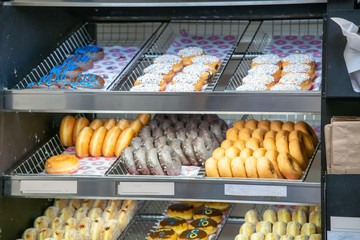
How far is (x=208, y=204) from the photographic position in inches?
127

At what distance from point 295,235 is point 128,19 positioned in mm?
1500

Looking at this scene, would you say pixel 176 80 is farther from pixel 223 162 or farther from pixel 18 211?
pixel 18 211

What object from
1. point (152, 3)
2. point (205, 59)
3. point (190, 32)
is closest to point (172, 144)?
point (205, 59)

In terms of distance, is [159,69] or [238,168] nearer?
[238,168]

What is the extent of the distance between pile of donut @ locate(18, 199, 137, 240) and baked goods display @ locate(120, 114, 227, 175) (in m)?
0.39

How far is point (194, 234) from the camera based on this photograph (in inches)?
112

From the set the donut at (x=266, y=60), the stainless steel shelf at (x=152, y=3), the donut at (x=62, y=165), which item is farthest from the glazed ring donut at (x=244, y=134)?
the donut at (x=62, y=165)

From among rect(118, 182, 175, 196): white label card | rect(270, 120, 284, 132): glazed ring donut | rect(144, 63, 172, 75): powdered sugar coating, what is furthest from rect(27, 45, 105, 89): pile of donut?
rect(270, 120, 284, 132): glazed ring donut

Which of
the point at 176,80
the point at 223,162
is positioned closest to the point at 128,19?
the point at 176,80

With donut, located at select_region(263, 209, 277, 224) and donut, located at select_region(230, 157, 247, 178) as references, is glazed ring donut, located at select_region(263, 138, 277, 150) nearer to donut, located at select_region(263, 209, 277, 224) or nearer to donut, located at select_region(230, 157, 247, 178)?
donut, located at select_region(230, 157, 247, 178)

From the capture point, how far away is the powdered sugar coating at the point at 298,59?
294 cm

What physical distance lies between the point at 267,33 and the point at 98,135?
44.5 inches

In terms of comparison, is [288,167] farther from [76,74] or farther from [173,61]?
[76,74]

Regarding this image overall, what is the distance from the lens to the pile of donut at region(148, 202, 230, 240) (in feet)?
9.40
